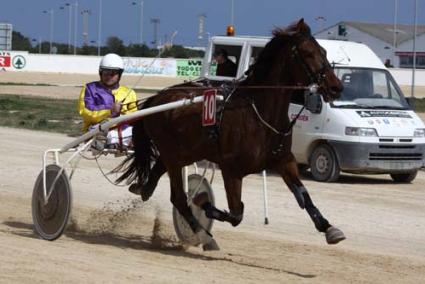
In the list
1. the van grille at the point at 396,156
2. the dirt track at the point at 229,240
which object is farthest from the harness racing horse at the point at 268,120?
the van grille at the point at 396,156

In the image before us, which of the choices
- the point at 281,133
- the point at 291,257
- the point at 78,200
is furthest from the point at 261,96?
the point at 78,200

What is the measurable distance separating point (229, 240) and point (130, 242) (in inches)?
39.8

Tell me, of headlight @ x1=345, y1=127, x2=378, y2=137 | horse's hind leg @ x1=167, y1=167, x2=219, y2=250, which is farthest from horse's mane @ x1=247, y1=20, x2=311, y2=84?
headlight @ x1=345, y1=127, x2=378, y2=137

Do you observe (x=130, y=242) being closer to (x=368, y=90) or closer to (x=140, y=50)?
(x=368, y=90)

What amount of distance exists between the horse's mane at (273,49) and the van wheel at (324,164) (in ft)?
22.4

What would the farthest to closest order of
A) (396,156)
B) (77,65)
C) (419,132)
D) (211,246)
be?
(77,65) → (419,132) → (396,156) → (211,246)

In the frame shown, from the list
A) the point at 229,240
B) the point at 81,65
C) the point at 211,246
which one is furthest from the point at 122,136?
the point at 81,65

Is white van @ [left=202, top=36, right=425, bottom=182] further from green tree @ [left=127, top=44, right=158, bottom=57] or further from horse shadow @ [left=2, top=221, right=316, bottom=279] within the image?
green tree @ [left=127, top=44, right=158, bottom=57]

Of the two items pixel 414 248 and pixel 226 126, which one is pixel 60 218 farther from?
pixel 414 248

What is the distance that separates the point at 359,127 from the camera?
602 inches

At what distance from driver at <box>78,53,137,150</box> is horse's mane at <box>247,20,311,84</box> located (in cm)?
181

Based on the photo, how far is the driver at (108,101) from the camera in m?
10.2

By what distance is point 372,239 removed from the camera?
33.9 feet

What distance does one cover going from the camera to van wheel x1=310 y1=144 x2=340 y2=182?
15484 mm
